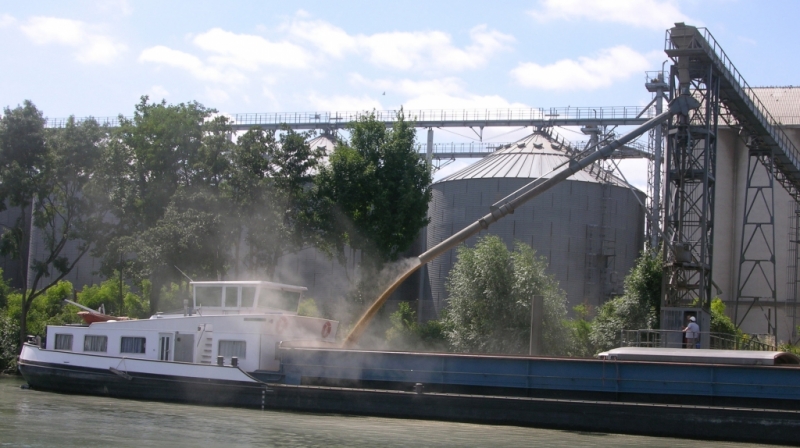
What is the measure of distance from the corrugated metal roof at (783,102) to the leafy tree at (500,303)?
28.2 meters

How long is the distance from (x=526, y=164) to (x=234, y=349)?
96.3 feet

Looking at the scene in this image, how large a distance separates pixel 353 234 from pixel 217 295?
13.8 meters

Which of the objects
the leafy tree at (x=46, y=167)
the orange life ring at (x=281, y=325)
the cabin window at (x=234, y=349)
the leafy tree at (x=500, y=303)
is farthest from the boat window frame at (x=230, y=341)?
the leafy tree at (x=46, y=167)

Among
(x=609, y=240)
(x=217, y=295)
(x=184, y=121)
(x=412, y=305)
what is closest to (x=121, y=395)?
(x=217, y=295)

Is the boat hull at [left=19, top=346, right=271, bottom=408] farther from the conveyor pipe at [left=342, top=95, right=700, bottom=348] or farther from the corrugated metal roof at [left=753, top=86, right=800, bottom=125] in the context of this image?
the corrugated metal roof at [left=753, top=86, right=800, bottom=125]

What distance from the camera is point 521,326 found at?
36.7 metres

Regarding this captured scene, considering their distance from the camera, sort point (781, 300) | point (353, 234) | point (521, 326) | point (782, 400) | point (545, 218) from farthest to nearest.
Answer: point (781, 300), point (545, 218), point (353, 234), point (521, 326), point (782, 400)

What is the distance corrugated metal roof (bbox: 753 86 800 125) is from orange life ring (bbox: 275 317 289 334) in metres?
43.8

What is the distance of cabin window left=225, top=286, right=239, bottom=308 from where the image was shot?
26.5 metres

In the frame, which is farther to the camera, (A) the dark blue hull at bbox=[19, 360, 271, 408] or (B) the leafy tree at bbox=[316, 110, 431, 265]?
(B) the leafy tree at bbox=[316, 110, 431, 265]

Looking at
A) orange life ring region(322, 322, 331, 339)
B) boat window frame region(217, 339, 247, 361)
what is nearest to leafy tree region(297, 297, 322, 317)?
orange life ring region(322, 322, 331, 339)

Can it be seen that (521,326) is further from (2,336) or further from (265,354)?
(2,336)

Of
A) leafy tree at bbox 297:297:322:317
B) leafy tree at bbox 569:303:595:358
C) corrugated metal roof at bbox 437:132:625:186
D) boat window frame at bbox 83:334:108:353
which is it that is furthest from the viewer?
corrugated metal roof at bbox 437:132:625:186

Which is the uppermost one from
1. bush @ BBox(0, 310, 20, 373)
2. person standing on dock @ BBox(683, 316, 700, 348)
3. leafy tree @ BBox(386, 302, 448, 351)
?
person standing on dock @ BBox(683, 316, 700, 348)
